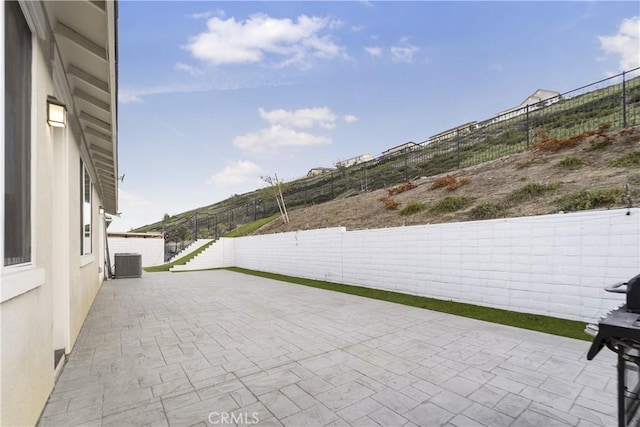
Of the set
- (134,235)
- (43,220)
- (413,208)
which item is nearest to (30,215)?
(43,220)

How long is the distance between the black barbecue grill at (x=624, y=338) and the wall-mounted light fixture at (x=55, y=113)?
4146mm

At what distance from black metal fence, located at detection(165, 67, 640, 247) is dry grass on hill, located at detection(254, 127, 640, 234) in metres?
0.64

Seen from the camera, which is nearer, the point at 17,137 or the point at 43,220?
the point at 17,137

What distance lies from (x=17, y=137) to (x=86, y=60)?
173cm

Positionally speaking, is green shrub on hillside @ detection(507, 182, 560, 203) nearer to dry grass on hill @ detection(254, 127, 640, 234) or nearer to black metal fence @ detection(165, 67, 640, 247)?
dry grass on hill @ detection(254, 127, 640, 234)

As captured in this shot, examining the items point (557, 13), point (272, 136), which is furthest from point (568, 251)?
point (272, 136)

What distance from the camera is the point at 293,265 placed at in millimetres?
11477

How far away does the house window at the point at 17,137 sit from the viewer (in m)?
1.78

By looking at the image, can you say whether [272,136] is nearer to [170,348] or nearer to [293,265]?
[293,265]

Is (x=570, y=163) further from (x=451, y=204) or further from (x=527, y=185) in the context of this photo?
(x=451, y=204)

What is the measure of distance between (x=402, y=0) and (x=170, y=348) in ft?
37.1

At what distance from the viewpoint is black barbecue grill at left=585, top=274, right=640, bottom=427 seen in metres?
1.33

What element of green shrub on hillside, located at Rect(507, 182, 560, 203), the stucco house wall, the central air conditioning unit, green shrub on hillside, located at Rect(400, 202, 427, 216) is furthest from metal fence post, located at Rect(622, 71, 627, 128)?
the central air conditioning unit

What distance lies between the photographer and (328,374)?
306cm
